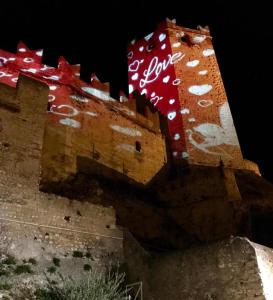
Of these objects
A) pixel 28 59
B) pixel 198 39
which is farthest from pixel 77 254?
pixel 198 39

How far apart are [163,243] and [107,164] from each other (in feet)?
14.2

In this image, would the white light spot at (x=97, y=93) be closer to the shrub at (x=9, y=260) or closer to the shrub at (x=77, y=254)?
the shrub at (x=77, y=254)

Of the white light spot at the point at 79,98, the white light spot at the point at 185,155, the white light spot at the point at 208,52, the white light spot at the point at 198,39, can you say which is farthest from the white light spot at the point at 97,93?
the white light spot at the point at 198,39

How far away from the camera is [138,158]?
63.0ft

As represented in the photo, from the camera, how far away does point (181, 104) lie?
75.0 ft

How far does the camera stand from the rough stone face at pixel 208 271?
9359mm

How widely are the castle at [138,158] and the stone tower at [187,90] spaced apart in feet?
0.22

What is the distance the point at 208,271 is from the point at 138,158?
9.75 m

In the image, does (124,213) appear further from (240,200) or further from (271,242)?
(271,242)

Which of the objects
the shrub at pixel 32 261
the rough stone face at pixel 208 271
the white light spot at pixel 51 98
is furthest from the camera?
the white light spot at pixel 51 98

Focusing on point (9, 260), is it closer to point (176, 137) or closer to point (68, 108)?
point (68, 108)

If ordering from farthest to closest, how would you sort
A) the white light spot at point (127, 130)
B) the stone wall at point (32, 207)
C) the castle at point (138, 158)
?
the white light spot at point (127, 130) → the castle at point (138, 158) → the stone wall at point (32, 207)

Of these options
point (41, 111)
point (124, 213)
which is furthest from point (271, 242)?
point (41, 111)

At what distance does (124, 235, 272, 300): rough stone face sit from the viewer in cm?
936
